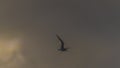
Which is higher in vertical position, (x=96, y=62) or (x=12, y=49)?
(x=12, y=49)

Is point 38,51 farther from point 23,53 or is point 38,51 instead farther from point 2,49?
point 2,49

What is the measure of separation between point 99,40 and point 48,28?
601 mm

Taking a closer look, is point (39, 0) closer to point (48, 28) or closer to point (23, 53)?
point (48, 28)

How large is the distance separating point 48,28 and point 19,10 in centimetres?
42

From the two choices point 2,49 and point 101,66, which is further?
point 2,49

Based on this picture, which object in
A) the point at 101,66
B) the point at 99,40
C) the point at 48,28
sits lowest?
the point at 101,66

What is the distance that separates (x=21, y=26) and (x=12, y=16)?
0.17 m

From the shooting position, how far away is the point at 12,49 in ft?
8.28

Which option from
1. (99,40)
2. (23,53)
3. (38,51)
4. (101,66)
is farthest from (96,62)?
(23,53)

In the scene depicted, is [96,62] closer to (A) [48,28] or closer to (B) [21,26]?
(A) [48,28]

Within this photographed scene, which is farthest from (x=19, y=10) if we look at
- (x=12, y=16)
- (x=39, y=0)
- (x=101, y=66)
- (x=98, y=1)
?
(x=101, y=66)

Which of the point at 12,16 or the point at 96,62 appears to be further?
the point at 12,16

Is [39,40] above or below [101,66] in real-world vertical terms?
above

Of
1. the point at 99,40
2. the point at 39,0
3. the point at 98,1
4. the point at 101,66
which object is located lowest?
the point at 101,66
